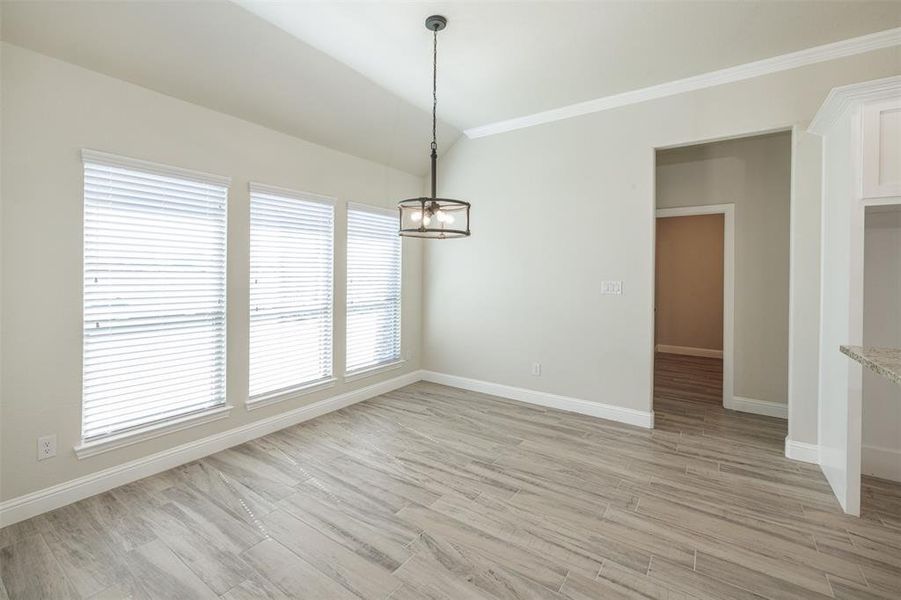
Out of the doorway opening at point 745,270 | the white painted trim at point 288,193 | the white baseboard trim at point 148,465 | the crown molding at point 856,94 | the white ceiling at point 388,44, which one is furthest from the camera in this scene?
the doorway opening at point 745,270

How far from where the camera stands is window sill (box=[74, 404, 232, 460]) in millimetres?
2557

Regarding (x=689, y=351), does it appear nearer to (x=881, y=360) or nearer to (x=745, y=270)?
(x=745, y=270)

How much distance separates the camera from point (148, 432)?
2.81 meters

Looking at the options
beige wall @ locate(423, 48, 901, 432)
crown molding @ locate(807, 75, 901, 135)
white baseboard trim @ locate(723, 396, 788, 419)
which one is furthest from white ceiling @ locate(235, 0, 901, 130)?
white baseboard trim @ locate(723, 396, 788, 419)

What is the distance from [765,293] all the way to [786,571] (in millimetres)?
3108

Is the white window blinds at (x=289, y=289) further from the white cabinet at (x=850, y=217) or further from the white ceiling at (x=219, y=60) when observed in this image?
the white cabinet at (x=850, y=217)

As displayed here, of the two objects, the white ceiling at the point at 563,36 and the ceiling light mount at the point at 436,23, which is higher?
the white ceiling at the point at 563,36

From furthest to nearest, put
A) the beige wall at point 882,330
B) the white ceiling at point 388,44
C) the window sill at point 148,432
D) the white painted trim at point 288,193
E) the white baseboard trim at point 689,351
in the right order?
the white baseboard trim at point 689,351, the white painted trim at point 288,193, the beige wall at point 882,330, the window sill at point 148,432, the white ceiling at point 388,44

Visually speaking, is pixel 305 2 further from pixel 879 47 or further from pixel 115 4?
pixel 879 47

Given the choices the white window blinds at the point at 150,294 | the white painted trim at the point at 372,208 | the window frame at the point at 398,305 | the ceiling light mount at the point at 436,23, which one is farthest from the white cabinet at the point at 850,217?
the white window blinds at the point at 150,294

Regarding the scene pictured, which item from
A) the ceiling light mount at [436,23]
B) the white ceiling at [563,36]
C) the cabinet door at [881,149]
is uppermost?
the white ceiling at [563,36]

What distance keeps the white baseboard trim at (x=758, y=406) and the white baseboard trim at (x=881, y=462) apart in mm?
1210

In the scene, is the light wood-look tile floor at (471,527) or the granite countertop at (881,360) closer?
the granite countertop at (881,360)

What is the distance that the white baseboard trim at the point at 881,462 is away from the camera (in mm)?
2766
